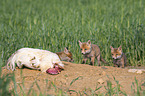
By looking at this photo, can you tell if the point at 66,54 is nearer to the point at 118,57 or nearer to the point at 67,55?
the point at 67,55

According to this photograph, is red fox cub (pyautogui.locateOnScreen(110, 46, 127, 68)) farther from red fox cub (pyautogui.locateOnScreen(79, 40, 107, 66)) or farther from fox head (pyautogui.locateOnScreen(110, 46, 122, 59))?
red fox cub (pyautogui.locateOnScreen(79, 40, 107, 66))

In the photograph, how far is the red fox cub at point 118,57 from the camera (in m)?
8.13

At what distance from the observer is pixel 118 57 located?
8.32 m

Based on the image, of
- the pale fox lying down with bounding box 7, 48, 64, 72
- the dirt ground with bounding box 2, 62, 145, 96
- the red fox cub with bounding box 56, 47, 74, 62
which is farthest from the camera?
the red fox cub with bounding box 56, 47, 74, 62

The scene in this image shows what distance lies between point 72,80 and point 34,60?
1240 millimetres

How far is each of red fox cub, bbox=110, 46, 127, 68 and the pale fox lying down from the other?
265 centimetres

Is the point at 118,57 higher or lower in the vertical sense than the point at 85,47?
lower

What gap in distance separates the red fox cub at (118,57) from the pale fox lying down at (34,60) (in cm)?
265

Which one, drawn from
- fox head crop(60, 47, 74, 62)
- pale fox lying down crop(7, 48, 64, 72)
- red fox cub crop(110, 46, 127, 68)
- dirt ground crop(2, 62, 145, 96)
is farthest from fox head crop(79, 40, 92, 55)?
pale fox lying down crop(7, 48, 64, 72)

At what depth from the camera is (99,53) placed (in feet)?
27.5

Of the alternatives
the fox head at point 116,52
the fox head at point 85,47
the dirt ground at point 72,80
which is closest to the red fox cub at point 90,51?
the fox head at point 85,47

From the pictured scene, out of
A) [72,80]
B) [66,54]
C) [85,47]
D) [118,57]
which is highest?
[85,47]

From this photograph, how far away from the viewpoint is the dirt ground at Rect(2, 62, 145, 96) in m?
4.88

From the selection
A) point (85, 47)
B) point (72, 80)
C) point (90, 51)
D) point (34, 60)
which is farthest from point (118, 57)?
point (34, 60)
